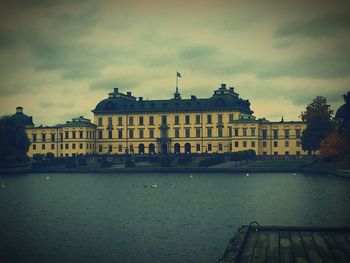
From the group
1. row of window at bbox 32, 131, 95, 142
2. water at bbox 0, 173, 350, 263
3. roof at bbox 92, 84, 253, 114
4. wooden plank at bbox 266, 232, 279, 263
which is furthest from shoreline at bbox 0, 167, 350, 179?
wooden plank at bbox 266, 232, 279, 263

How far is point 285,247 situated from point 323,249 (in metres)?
1.54

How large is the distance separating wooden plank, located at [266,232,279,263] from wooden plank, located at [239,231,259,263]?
0.65 m

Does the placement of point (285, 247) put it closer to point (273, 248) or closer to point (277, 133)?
point (273, 248)

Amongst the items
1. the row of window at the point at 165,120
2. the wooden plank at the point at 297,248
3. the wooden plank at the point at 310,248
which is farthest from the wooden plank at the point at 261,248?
the row of window at the point at 165,120

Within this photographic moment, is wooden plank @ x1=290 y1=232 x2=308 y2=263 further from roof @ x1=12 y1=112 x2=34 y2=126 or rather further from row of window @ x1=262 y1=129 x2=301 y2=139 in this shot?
roof @ x1=12 y1=112 x2=34 y2=126

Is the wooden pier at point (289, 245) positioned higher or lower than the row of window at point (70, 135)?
lower

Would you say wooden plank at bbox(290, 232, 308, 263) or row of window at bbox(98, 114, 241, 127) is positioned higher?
row of window at bbox(98, 114, 241, 127)

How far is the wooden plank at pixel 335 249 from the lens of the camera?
20391mm

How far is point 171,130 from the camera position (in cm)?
13000

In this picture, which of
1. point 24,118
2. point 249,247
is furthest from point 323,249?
point 24,118

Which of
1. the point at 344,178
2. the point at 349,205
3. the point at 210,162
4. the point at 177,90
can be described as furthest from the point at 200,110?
the point at 349,205

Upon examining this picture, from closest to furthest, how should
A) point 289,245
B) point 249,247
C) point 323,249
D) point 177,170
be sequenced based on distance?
point 323,249
point 249,247
point 289,245
point 177,170

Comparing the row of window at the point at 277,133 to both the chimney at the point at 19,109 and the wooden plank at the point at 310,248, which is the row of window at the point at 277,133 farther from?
the wooden plank at the point at 310,248

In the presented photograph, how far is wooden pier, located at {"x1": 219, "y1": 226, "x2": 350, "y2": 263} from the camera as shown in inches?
810
